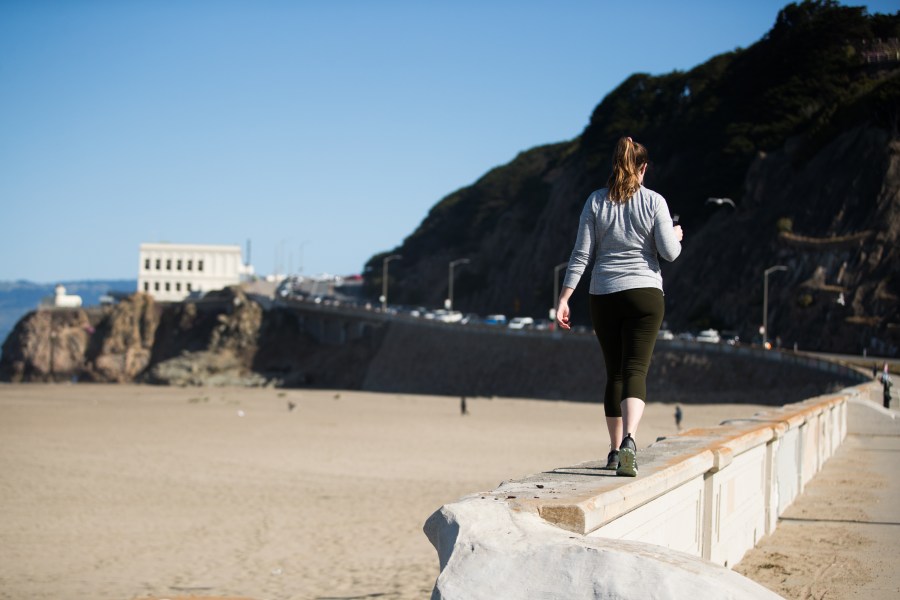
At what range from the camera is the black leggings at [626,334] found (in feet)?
19.6

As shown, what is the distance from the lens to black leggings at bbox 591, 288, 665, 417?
5.97m

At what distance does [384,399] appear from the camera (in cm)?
5775

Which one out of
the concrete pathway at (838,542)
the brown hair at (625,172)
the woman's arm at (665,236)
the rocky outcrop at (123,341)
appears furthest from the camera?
the rocky outcrop at (123,341)

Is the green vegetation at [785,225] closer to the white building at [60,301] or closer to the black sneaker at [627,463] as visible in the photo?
the black sneaker at [627,463]

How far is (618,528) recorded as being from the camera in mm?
4508

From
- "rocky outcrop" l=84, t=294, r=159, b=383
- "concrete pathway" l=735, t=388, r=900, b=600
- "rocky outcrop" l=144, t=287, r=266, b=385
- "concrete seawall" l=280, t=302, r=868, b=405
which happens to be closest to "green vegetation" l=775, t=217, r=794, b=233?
"concrete seawall" l=280, t=302, r=868, b=405

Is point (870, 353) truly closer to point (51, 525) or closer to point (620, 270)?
point (51, 525)

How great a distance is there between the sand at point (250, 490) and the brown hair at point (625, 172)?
657 cm

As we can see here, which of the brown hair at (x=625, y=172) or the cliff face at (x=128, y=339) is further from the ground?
the brown hair at (x=625, y=172)

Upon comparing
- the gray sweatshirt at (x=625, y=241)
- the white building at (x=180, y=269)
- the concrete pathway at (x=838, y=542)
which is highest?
the white building at (x=180, y=269)

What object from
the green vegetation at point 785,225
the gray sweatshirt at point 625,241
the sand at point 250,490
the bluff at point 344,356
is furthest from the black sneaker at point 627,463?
the green vegetation at point 785,225

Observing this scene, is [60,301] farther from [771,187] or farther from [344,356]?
[771,187]

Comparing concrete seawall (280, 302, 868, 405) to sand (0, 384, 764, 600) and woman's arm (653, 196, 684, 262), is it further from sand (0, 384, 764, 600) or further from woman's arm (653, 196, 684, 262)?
woman's arm (653, 196, 684, 262)

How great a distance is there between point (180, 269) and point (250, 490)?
353 feet
